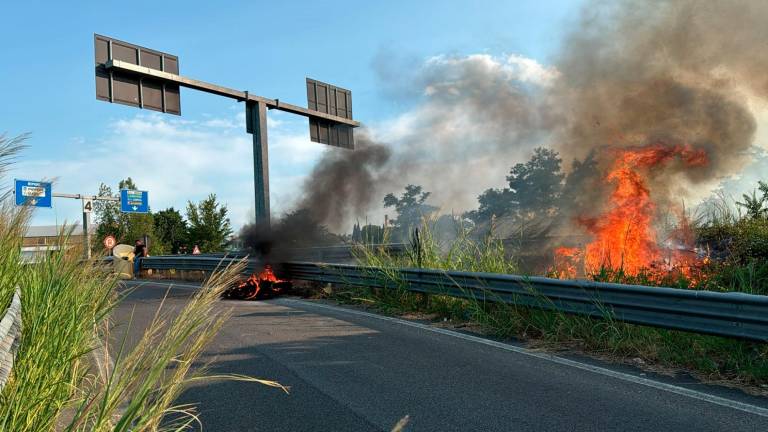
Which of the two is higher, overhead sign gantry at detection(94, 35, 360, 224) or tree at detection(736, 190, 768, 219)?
overhead sign gantry at detection(94, 35, 360, 224)

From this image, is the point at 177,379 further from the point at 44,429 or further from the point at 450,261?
the point at 450,261

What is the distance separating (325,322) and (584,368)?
3.81 m

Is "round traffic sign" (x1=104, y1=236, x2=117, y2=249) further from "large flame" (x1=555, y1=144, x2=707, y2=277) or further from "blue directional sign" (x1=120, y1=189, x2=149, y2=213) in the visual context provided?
"blue directional sign" (x1=120, y1=189, x2=149, y2=213)

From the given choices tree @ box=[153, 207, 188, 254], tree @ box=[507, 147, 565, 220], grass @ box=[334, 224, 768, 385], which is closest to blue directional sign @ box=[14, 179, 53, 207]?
grass @ box=[334, 224, 768, 385]

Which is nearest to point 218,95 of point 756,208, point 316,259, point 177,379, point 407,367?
point 316,259

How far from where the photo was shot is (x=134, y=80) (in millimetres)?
12914

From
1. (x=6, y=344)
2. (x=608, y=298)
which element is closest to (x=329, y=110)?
(x=608, y=298)

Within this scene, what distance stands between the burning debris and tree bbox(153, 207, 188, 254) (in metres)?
36.4

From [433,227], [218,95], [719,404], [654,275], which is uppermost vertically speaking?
[218,95]

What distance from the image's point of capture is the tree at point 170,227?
47781 millimetres

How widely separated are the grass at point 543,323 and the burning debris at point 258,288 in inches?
74.4

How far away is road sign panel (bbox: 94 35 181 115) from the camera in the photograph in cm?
1225

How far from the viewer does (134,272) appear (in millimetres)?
18938

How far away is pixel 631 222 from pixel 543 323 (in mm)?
7183
